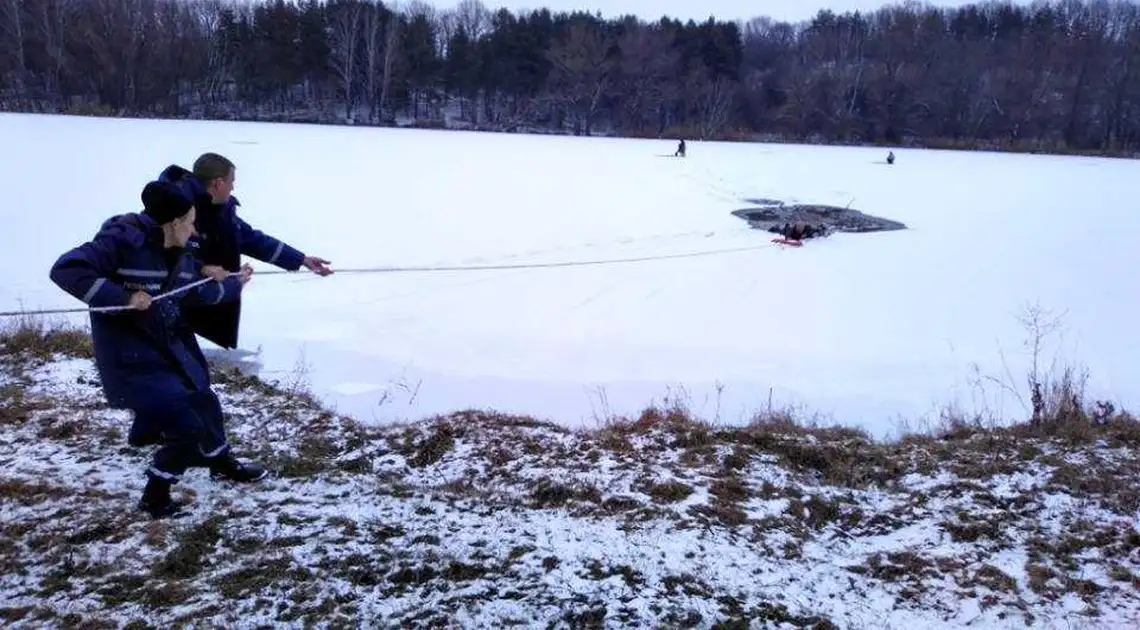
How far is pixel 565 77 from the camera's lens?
2635 inches

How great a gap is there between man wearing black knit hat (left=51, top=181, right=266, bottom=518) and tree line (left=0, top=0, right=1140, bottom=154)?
55.9 metres

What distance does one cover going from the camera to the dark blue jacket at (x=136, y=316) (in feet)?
10.6

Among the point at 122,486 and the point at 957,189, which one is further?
the point at 957,189

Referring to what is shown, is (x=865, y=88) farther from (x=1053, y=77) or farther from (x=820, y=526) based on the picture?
(x=820, y=526)

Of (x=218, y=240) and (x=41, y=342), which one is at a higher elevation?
(x=218, y=240)

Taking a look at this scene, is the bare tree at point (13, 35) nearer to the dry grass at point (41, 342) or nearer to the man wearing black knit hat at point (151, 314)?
the dry grass at point (41, 342)

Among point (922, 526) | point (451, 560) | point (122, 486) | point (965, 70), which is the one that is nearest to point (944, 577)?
point (922, 526)

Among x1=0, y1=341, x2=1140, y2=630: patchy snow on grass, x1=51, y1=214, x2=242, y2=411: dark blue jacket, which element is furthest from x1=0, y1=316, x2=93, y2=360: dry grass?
x1=51, y1=214, x2=242, y2=411: dark blue jacket

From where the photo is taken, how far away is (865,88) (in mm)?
65125

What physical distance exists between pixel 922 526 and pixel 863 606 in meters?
0.83

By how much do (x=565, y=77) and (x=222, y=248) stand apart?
216ft

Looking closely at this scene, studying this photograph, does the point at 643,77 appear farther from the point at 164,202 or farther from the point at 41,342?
the point at 164,202

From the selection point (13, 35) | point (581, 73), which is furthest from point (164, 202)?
point (581, 73)

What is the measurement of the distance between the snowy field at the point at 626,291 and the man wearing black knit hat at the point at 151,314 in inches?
89.5
